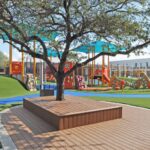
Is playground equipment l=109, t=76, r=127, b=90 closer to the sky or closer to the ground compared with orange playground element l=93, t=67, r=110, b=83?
closer to the ground

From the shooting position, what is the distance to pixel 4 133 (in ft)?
24.9

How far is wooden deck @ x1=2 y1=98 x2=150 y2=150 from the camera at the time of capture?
6.27 meters

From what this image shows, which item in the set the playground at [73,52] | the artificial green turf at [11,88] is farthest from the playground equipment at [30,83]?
the playground at [73,52]

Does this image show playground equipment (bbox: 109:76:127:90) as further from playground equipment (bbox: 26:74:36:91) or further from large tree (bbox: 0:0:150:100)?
large tree (bbox: 0:0:150:100)

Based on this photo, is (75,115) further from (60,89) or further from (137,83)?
(137,83)

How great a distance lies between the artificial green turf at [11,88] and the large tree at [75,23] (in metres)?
9.03

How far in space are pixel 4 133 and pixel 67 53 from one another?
4822mm

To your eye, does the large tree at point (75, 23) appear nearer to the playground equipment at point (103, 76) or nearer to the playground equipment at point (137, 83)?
the playground equipment at point (137, 83)

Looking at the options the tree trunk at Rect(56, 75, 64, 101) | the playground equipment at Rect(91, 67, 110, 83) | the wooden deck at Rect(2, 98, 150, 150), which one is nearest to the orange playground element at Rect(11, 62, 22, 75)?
the playground equipment at Rect(91, 67, 110, 83)

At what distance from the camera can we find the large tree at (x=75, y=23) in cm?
902

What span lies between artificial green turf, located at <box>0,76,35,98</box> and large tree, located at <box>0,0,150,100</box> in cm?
903

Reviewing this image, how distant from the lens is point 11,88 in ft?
71.5

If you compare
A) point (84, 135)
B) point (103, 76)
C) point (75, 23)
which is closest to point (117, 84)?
point (103, 76)

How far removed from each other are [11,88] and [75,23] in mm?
12942
